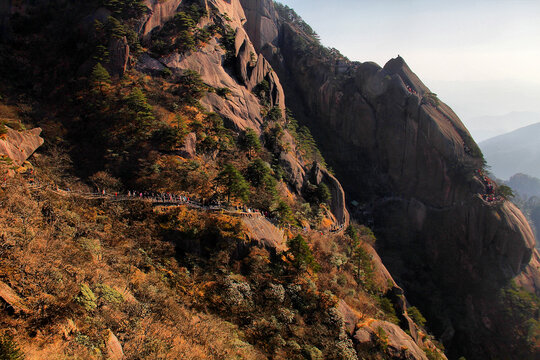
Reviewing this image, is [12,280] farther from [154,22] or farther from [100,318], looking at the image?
[154,22]

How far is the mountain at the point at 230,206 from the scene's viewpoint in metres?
14.7

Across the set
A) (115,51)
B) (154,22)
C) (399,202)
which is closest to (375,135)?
(399,202)

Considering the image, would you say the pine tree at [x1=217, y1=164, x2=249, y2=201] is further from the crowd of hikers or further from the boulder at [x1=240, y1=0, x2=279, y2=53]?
the boulder at [x1=240, y1=0, x2=279, y2=53]

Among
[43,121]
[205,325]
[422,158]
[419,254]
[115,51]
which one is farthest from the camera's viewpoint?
[422,158]

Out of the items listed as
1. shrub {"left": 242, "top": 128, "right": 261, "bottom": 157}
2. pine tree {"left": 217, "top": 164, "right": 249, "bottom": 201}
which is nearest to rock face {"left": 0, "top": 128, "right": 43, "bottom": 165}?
pine tree {"left": 217, "top": 164, "right": 249, "bottom": 201}

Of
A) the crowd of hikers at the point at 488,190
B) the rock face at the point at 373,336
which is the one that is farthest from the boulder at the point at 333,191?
the crowd of hikers at the point at 488,190

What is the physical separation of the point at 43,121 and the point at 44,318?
28.1 m

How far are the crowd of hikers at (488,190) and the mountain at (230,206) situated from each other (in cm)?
36

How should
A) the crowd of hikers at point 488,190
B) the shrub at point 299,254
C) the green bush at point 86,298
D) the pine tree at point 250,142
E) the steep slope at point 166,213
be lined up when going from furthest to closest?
1. the crowd of hikers at point 488,190
2. the pine tree at point 250,142
3. the shrub at point 299,254
4. the steep slope at point 166,213
5. the green bush at point 86,298

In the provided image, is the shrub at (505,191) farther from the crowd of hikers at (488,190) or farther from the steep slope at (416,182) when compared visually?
the steep slope at (416,182)

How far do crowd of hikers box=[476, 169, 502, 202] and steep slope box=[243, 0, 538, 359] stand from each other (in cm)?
150

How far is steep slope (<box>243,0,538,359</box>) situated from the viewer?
4866 centimetres

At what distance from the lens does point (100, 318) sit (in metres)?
12.0

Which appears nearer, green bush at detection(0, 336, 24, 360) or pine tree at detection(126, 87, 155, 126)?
green bush at detection(0, 336, 24, 360)
